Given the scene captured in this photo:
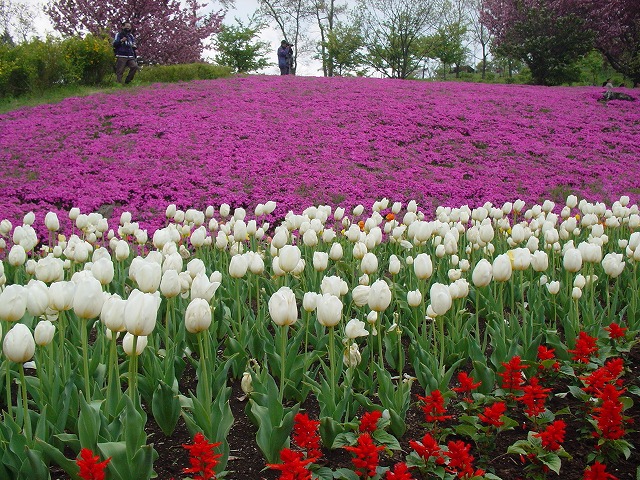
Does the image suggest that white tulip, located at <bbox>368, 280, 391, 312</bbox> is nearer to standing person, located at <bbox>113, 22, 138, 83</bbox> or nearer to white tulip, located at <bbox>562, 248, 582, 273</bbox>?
white tulip, located at <bbox>562, 248, 582, 273</bbox>

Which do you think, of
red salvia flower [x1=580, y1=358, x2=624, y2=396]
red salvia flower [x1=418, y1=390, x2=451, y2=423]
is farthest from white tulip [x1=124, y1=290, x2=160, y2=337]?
red salvia flower [x1=580, y1=358, x2=624, y2=396]

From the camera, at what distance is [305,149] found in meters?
12.7

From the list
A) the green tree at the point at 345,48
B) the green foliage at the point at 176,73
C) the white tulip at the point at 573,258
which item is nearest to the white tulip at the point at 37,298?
the white tulip at the point at 573,258

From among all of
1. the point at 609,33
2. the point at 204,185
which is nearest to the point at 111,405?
the point at 204,185

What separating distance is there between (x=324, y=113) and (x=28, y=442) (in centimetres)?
1416

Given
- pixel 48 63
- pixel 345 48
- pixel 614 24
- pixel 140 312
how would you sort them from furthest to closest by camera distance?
1. pixel 345 48
2. pixel 614 24
3. pixel 48 63
4. pixel 140 312

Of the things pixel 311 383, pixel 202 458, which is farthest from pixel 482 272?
pixel 202 458

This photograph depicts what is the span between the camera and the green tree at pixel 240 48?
30.4m

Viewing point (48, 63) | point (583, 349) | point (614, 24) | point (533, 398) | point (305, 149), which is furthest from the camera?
point (614, 24)

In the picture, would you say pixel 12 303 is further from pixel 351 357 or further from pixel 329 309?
pixel 351 357

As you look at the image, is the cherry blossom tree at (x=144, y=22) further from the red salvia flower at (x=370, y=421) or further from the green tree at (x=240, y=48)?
the red salvia flower at (x=370, y=421)

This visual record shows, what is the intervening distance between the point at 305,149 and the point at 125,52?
10155 millimetres

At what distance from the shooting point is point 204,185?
10406mm

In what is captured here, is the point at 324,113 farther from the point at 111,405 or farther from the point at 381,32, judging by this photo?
the point at 381,32
